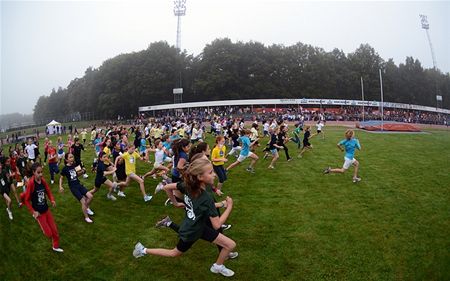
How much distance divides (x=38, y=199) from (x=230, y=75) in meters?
65.0

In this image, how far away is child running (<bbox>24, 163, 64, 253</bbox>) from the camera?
7.38 metres

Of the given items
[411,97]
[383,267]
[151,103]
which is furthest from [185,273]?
[411,97]

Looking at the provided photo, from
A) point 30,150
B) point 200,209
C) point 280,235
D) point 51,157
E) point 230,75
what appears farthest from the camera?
point 230,75

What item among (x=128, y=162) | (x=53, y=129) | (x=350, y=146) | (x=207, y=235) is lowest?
(x=207, y=235)

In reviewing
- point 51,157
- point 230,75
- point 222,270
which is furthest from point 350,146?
point 230,75

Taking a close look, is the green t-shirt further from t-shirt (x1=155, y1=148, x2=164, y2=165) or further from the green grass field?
t-shirt (x1=155, y1=148, x2=164, y2=165)

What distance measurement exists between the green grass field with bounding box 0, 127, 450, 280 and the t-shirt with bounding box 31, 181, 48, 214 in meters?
1.16

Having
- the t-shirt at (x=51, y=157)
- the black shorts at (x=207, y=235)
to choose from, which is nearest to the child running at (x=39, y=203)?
the black shorts at (x=207, y=235)

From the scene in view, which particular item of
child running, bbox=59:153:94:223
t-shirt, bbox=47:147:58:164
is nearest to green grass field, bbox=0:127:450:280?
child running, bbox=59:153:94:223

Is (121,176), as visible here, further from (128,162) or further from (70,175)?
(70,175)

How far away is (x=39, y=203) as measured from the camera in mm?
7469

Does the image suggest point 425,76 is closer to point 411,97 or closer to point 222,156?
point 411,97

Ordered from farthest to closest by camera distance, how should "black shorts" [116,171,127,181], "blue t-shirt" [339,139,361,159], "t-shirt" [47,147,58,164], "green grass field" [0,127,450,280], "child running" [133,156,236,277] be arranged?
1. "t-shirt" [47,147,58,164]
2. "blue t-shirt" [339,139,361,159]
3. "black shorts" [116,171,127,181]
4. "green grass field" [0,127,450,280]
5. "child running" [133,156,236,277]

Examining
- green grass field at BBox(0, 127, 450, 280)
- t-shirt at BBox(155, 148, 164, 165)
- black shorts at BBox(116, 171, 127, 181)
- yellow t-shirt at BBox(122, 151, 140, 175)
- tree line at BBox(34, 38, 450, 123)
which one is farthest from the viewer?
tree line at BBox(34, 38, 450, 123)
